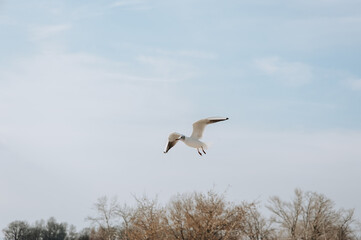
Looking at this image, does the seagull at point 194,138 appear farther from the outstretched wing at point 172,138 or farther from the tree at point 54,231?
the tree at point 54,231

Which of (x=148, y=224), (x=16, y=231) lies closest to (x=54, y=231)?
(x=16, y=231)

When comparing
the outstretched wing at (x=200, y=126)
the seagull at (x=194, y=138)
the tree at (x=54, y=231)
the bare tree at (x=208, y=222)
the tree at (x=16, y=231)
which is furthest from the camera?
the tree at (x=54, y=231)

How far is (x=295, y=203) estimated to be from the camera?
46.0 meters

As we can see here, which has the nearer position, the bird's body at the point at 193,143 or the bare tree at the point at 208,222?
the bird's body at the point at 193,143

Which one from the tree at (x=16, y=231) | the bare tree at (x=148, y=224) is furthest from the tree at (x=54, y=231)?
the bare tree at (x=148, y=224)

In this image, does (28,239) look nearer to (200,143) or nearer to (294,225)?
(294,225)

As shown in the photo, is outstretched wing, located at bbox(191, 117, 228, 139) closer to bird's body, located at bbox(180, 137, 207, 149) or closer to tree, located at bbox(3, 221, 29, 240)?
bird's body, located at bbox(180, 137, 207, 149)

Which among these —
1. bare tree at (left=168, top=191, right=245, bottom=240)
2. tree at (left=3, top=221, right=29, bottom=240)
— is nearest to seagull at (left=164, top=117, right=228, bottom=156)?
bare tree at (left=168, top=191, right=245, bottom=240)

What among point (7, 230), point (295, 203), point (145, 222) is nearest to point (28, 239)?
point (7, 230)

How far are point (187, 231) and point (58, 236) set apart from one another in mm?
73031

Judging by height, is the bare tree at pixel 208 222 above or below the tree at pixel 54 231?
below

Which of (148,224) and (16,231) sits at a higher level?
(16,231)

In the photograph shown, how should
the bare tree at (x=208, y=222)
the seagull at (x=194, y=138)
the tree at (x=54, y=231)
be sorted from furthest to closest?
the tree at (x=54, y=231), the bare tree at (x=208, y=222), the seagull at (x=194, y=138)

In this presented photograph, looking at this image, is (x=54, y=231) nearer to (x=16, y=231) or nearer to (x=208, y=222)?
(x=16, y=231)
